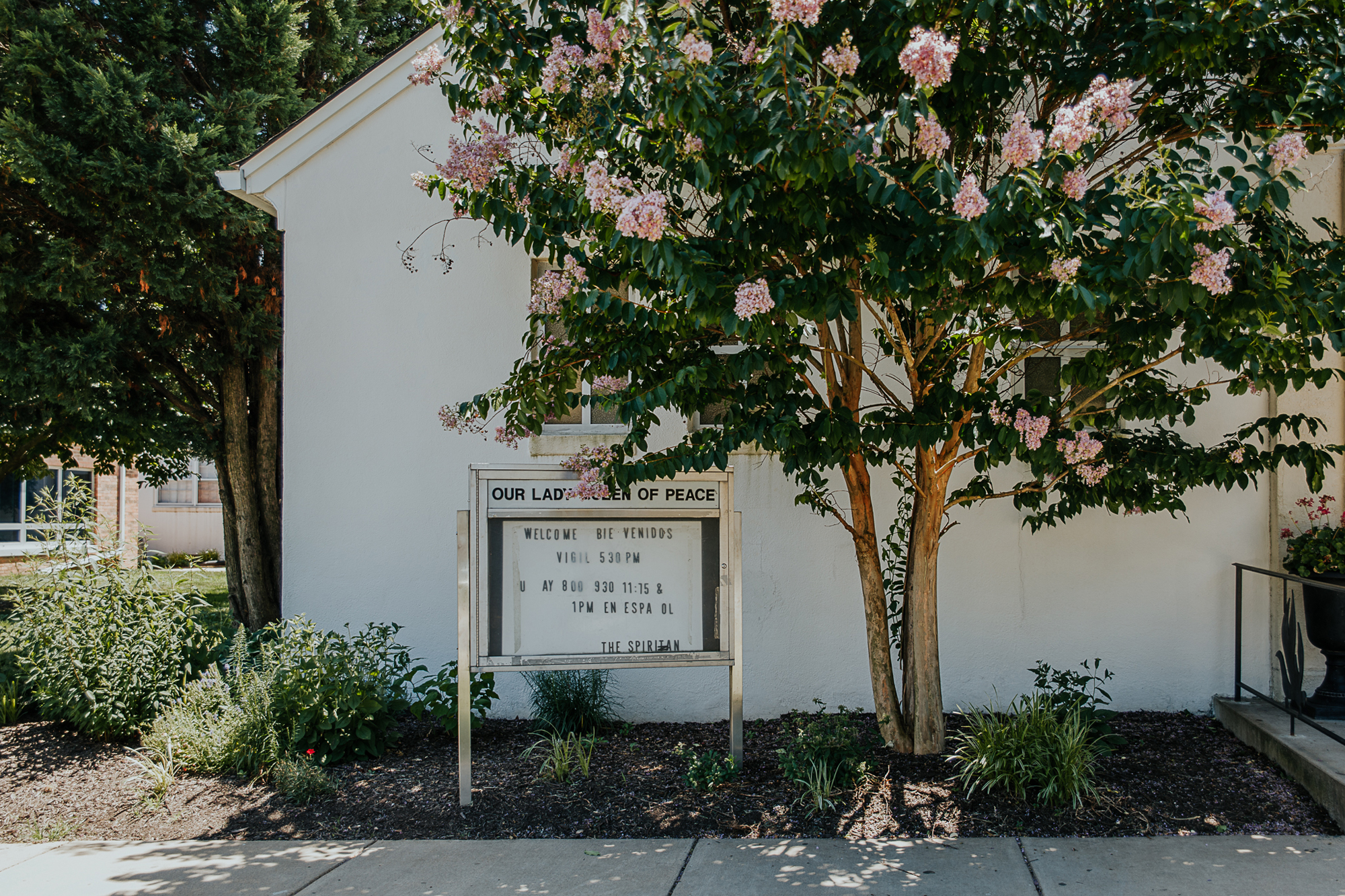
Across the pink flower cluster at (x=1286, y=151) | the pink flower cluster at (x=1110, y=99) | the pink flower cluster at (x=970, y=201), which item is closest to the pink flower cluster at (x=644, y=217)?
the pink flower cluster at (x=970, y=201)

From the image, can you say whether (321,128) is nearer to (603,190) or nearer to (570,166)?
(570,166)

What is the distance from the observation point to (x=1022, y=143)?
134 inches

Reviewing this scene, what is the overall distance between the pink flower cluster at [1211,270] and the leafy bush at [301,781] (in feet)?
16.3

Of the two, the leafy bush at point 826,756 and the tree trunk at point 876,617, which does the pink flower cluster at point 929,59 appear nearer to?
the tree trunk at point 876,617

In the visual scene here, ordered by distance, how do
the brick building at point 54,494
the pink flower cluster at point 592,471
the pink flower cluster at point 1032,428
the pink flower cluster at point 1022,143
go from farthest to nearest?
the brick building at point 54,494, the pink flower cluster at point 592,471, the pink flower cluster at point 1032,428, the pink flower cluster at point 1022,143

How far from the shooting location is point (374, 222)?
6641 millimetres

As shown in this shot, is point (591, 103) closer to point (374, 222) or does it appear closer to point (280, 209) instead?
point (374, 222)

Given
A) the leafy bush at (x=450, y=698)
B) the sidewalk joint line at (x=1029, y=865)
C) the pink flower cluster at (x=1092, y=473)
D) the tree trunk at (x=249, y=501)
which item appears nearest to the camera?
the sidewalk joint line at (x=1029, y=865)

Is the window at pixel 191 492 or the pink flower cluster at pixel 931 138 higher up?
the pink flower cluster at pixel 931 138

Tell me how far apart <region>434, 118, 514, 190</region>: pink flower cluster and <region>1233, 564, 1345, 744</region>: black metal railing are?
4.86m

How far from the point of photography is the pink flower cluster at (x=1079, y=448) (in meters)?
4.16

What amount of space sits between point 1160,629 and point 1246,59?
3.84m

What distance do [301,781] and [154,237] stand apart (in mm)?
4412

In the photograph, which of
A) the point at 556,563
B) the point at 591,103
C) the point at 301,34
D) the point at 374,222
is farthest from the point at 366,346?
the point at 301,34
